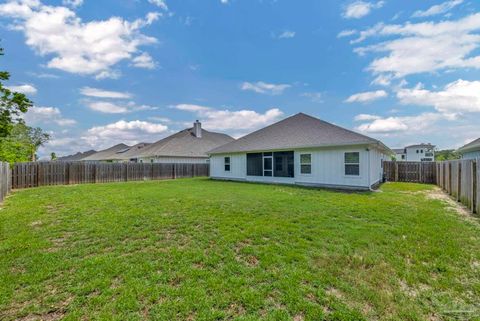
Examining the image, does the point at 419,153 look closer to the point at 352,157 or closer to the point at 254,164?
the point at 352,157

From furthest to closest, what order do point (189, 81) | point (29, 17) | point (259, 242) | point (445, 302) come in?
1. point (189, 81)
2. point (29, 17)
3. point (259, 242)
4. point (445, 302)

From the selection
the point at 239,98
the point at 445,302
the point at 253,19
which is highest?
the point at 253,19

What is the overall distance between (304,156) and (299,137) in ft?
4.86

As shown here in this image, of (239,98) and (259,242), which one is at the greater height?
(239,98)

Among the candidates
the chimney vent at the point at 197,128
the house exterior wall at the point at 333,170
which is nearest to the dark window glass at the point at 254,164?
the house exterior wall at the point at 333,170

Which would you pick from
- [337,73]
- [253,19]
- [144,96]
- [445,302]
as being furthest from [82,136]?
[445,302]

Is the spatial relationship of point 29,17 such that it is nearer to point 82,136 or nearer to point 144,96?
point 144,96

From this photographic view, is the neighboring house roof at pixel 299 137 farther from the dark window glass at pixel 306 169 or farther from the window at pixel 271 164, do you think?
the dark window glass at pixel 306 169

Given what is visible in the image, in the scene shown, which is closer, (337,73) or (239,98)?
(337,73)

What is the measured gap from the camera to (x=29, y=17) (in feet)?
26.3

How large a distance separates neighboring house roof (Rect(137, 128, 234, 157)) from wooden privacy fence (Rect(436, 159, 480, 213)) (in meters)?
19.0

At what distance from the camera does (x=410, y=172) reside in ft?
52.6

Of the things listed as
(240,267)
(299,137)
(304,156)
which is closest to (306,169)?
(304,156)

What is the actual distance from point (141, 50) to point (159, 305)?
14393mm
